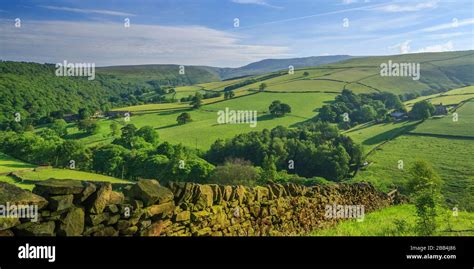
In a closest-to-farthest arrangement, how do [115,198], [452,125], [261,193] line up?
[115,198], [261,193], [452,125]

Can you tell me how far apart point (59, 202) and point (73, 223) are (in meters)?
0.48

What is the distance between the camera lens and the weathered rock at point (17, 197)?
22.6 feet

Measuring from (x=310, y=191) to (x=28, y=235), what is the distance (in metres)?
10.3

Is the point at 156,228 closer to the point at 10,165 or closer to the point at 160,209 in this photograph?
the point at 160,209

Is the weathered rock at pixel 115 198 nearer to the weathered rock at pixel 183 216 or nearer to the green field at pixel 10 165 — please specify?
the weathered rock at pixel 183 216

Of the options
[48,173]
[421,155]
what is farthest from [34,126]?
[421,155]

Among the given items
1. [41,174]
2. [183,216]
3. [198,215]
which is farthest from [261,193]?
[41,174]

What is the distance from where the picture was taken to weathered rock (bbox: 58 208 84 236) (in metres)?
7.27

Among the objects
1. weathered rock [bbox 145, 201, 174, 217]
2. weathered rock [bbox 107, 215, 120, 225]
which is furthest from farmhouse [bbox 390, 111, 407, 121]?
weathered rock [bbox 107, 215, 120, 225]

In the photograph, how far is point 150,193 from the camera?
874 centimetres

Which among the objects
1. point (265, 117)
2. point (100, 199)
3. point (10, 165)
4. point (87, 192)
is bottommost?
point (10, 165)

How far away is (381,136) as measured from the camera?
95062 millimetres

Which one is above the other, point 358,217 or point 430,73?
point 430,73

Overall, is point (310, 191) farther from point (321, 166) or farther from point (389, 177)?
point (321, 166)
